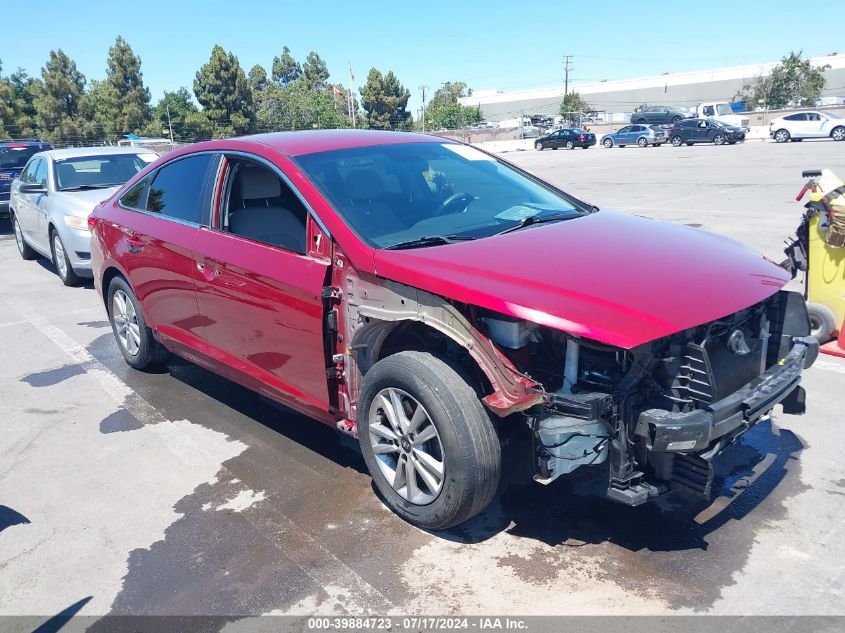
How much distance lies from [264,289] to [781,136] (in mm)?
37953

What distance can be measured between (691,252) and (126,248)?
13.2 feet

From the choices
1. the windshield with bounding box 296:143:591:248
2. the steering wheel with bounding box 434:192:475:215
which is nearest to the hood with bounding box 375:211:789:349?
the windshield with bounding box 296:143:591:248

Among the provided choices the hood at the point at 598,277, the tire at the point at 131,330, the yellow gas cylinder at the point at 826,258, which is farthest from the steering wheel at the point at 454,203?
the yellow gas cylinder at the point at 826,258

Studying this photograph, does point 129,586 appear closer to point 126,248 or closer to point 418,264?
point 418,264

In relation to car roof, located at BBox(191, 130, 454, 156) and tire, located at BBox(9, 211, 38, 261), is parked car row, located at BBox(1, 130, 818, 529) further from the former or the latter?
tire, located at BBox(9, 211, 38, 261)

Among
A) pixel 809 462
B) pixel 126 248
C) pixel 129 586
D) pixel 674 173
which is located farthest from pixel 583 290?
pixel 674 173

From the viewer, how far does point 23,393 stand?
18.4ft

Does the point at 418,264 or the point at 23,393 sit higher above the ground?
the point at 418,264

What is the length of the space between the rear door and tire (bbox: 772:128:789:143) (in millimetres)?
36872

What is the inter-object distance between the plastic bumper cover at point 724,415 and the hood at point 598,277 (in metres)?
0.36

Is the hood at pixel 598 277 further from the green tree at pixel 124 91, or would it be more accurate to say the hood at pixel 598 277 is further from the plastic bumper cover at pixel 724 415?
the green tree at pixel 124 91

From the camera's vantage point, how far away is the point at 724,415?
293cm

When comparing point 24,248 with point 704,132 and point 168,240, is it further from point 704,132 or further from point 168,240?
point 704,132

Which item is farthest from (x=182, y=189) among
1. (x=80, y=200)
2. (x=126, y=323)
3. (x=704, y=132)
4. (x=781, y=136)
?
(x=704, y=132)
